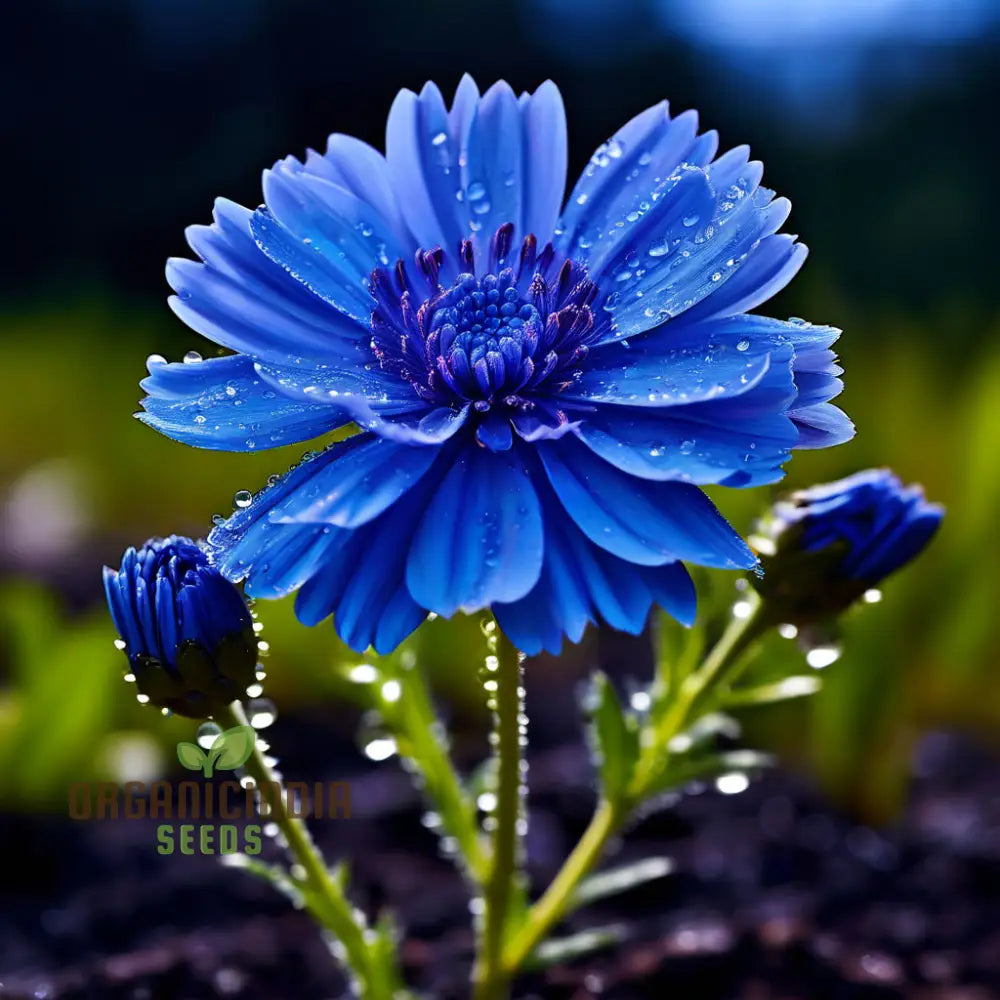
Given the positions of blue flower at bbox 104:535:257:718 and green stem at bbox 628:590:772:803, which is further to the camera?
green stem at bbox 628:590:772:803

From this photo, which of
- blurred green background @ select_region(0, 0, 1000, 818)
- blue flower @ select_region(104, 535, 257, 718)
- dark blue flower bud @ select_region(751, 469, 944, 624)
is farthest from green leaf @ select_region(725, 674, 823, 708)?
blurred green background @ select_region(0, 0, 1000, 818)

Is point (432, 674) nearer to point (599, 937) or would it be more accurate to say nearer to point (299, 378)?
point (599, 937)

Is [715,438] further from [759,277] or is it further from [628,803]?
[628,803]

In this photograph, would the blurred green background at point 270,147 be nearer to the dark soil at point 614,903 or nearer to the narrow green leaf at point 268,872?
the dark soil at point 614,903

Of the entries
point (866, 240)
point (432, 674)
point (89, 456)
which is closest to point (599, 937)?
point (432, 674)

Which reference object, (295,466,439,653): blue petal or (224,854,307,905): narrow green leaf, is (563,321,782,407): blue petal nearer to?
(295,466,439,653): blue petal

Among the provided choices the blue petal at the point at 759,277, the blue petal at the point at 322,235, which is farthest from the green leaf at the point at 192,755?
the blue petal at the point at 759,277
